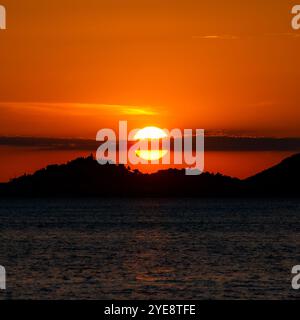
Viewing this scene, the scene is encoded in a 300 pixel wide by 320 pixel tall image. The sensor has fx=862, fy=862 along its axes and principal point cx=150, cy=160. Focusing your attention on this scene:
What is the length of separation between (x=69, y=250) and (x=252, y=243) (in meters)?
19.9

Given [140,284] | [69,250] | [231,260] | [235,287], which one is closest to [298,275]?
[235,287]

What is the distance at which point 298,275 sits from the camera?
51156mm

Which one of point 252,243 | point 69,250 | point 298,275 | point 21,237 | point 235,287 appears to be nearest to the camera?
point 235,287

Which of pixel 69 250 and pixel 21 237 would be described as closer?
pixel 69 250

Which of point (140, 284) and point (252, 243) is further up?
point (252, 243)

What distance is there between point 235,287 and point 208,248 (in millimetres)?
33001

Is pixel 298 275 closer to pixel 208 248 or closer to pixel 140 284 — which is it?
pixel 140 284
